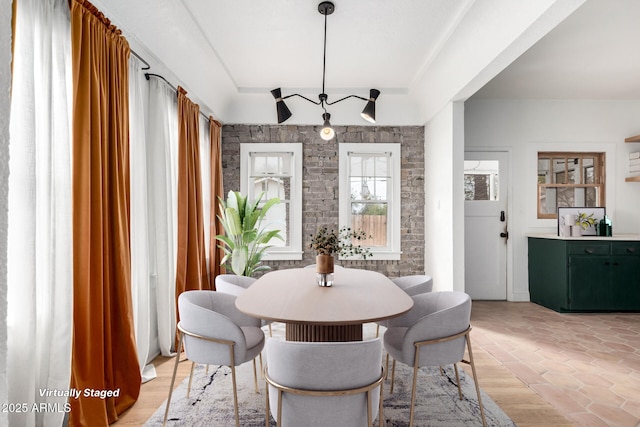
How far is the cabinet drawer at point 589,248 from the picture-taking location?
4500mm

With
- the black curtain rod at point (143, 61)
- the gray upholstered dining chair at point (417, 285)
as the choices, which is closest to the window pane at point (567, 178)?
the gray upholstered dining chair at point (417, 285)

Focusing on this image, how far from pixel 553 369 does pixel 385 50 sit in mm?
3309

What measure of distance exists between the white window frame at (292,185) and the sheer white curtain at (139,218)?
2179mm

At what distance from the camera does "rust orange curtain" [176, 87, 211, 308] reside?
346 cm

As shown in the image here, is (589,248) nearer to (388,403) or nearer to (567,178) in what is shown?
(567,178)

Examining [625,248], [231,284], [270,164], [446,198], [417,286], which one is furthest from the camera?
[270,164]

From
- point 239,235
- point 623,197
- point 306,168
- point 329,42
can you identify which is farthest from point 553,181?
point 239,235

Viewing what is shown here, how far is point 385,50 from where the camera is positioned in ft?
12.0

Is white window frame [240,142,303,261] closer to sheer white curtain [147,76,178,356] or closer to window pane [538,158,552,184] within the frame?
sheer white curtain [147,76,178,356]

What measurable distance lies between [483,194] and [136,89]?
4616 millimetres

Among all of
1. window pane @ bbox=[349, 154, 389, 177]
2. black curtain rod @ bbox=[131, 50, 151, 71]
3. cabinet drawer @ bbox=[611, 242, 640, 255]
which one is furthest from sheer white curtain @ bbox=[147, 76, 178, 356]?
cabinet drawer @ bbox=[611, 242, 640, 255]

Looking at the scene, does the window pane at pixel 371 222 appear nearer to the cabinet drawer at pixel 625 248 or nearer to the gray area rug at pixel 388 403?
the gray area rug at pixel 388 403

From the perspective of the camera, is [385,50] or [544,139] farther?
[544,139]

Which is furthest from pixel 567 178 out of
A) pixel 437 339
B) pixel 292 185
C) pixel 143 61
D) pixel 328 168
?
pixel 143 61
